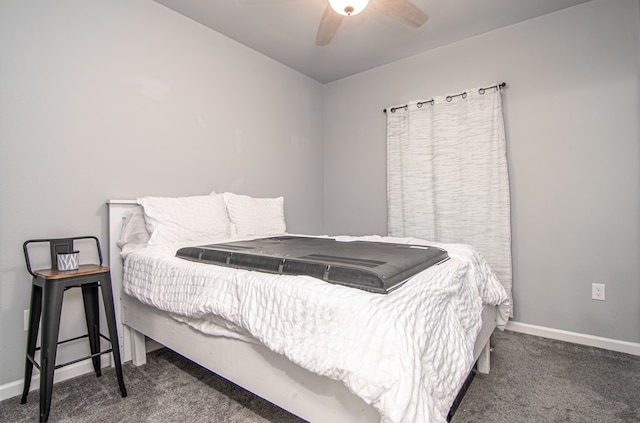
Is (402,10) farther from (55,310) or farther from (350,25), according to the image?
(55,310)

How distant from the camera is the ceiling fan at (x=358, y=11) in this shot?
5.72 ft

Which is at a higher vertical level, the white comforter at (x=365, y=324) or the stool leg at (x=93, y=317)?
the white comforter at (x=365, y=324)

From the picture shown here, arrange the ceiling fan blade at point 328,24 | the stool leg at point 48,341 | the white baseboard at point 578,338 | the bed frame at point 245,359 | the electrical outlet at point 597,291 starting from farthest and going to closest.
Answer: the electrical outlet at point 597,291 → the white baseboard at point 578,338 → the ceiling fan blade at point 328,24 → the stool leg at point 48,341 → the bed frame at point 245,359

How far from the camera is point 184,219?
2.15 metres

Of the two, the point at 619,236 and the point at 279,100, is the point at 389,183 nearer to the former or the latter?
the point at 279,100

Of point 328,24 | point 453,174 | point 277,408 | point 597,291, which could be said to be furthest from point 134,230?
point 597,291

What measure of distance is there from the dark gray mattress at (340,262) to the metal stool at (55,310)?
413mm

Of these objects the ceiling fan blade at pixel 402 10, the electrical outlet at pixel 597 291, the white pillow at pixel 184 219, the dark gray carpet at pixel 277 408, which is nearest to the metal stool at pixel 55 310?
the dark gray carpet at pixel 277 408

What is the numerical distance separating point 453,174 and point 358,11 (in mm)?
1639

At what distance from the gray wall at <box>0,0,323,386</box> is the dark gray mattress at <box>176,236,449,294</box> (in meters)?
0.82

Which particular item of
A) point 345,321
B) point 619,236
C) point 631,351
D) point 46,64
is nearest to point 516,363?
point 631,351

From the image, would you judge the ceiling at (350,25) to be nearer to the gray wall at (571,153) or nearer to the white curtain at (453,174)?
the gray wall at (571,153)

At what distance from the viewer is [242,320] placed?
4.00ft

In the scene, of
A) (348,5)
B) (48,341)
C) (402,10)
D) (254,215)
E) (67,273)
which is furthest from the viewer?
(254,215)
